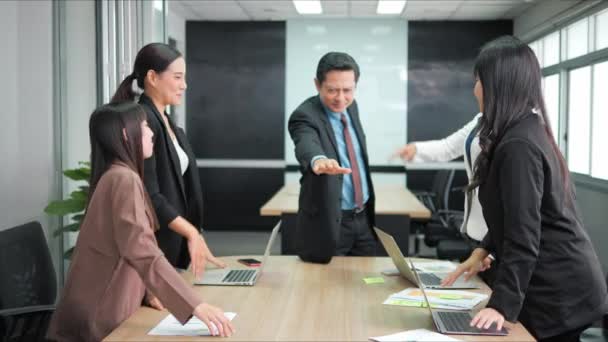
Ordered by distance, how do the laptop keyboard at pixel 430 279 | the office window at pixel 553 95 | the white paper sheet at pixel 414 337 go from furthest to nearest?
the office window at pixel 553 95, the laptop keyboard at pixel 430 279, the white paper sheet at pixel 414 337

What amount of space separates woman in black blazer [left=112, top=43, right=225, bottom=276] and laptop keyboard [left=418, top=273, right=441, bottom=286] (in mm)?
785

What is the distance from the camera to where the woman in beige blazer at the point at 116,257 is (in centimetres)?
198

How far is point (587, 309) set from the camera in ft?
6.77

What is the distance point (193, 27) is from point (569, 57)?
495 cm

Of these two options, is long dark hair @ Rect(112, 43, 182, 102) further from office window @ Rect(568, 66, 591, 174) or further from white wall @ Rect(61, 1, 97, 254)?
office window @ Rect(568, 66, 591, 174)

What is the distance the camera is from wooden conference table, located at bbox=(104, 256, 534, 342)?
6.57 ft

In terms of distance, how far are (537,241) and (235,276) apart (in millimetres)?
1206

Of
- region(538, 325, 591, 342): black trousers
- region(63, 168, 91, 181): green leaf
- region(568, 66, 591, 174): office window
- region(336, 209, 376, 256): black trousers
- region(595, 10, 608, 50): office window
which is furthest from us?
region(568, 66, 591, 174): office window

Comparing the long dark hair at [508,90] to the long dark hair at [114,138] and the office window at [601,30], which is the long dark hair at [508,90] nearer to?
the long dark hair at [114,138]

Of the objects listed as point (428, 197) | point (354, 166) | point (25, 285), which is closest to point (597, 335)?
point (354, 166)

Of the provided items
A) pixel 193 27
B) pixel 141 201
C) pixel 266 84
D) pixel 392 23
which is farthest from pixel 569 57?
pixel 141 201

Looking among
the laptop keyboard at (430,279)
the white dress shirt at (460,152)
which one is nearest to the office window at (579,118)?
the white dress shirt at (460,152)

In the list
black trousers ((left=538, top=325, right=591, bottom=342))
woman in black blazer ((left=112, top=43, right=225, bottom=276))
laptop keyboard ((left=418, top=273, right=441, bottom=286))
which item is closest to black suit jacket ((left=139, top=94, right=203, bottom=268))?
woman in black blazer ((left=112, top=43, right=225, bottom=276))

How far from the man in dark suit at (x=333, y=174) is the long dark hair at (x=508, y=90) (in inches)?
33.1
